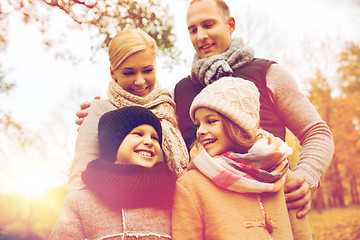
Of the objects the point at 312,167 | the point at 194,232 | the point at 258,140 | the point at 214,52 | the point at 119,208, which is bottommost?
the point at 194,232

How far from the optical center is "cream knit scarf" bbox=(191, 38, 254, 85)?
8.06 ft

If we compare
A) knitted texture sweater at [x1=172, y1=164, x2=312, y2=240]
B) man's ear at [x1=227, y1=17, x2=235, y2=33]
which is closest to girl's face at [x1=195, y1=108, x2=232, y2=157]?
knitted texture sweater at [x1=172, y1=164, x2=312, y2=240]

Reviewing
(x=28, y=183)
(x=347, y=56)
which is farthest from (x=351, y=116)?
(x=28, y=183)

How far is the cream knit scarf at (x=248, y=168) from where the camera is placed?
175cm

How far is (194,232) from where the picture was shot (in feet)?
5.57

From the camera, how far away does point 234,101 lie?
6.40 feet

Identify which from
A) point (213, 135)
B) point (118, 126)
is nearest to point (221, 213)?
point (213, 135)

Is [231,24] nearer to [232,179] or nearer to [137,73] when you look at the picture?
[137,73]

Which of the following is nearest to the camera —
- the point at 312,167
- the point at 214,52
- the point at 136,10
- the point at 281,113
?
the point at 312,167

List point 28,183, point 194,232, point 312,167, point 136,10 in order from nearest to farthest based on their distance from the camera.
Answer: point 194,232
point 312,167
point 136,10
point 28,183

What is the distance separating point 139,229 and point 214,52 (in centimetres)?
170

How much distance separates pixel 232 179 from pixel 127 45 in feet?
3.92

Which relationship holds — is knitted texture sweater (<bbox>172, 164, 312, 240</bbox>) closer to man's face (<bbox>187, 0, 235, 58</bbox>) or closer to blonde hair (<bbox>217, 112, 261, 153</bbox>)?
blonde hair (<bbox>217, 112, 261, 153</bbox>)

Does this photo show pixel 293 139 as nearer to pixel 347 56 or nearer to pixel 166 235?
pixel 166 235
